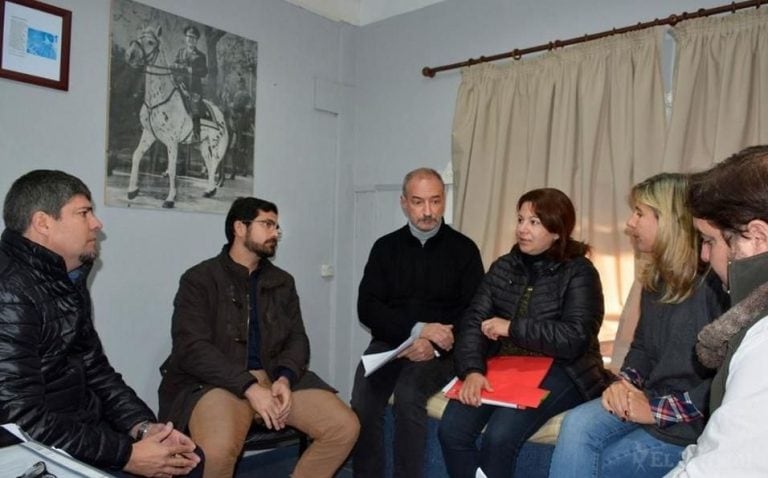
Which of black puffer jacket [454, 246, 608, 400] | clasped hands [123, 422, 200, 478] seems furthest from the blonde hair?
clasped hands [123, 422, 200, 478]

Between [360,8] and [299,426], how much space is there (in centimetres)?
281

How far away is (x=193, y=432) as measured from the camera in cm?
230

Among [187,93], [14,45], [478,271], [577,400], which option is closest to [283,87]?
[187,93]

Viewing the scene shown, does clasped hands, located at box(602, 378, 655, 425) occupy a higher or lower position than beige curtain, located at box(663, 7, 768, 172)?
lower

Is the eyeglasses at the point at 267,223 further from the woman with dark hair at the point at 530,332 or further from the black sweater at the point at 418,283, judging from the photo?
the woman with dark hair at the point at 530,332

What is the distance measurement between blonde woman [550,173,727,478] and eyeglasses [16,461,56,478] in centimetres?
154

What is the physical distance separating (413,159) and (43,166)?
6.65ft

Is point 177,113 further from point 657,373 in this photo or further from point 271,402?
point 657,373

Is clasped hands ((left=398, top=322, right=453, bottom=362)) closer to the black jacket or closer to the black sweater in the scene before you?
the black sweater

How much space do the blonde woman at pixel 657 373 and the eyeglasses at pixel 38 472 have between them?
1.54m

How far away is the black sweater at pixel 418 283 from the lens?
9.37ft

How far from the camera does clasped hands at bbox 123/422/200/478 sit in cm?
181

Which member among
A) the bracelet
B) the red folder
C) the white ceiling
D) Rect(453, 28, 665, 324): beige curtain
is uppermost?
the white ceiling

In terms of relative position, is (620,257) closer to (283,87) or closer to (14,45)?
(283,87)
